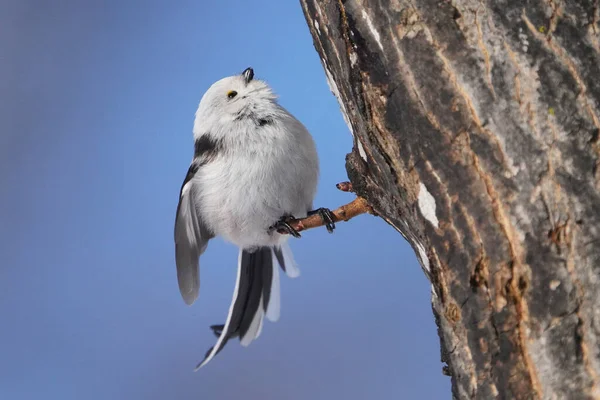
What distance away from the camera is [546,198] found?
2.42 ft

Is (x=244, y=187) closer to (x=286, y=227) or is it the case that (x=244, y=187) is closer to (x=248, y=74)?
(x=286, y=227)

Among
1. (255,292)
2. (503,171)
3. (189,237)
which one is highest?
(189,237)

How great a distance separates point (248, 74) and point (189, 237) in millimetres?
463

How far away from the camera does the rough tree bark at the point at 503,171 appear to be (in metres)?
0.73

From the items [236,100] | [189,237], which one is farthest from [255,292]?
[236,100]

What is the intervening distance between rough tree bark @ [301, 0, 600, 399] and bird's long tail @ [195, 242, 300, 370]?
903mm

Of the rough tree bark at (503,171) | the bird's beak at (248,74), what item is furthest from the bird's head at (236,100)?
the rough tree bark at (503,171)

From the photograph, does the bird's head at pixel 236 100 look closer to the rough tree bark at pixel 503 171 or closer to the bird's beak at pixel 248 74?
the bird's beak at pixel 248 74

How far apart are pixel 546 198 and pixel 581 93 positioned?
0.14m

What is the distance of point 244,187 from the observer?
145 cm

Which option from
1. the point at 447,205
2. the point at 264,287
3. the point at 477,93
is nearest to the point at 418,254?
the point at 447,205

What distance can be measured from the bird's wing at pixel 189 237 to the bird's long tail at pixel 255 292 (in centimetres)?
15

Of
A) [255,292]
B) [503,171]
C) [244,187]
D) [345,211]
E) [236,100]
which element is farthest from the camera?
[255,292]

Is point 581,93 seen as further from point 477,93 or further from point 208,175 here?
point 208,175
